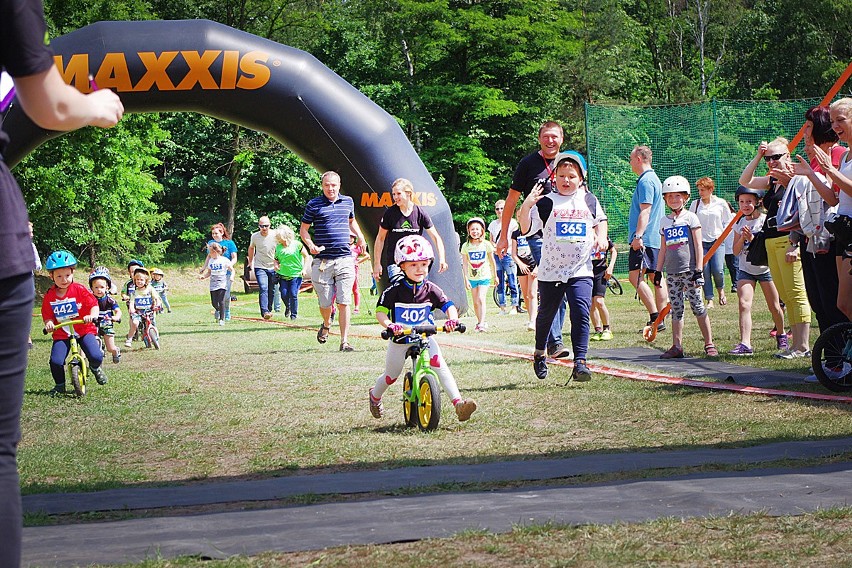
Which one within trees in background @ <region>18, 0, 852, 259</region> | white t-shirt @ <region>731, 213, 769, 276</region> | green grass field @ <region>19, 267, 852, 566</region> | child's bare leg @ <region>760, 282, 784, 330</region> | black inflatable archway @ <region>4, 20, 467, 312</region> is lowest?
green grass field @ <region>19, 267, 852, 566</region>

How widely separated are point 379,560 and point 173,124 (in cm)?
4303

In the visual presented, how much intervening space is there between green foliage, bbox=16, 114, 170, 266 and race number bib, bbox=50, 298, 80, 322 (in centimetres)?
1781

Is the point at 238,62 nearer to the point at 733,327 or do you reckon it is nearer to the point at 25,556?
the point at 733,327

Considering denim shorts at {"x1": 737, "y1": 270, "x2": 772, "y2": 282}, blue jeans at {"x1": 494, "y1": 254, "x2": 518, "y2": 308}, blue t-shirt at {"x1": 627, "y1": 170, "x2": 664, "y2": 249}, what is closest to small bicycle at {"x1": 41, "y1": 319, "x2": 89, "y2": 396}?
blue t-shirt at {"x1": 627, "y1": 170, "x2": 664, "y2": 249}

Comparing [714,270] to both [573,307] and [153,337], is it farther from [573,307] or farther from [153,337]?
[153,337]

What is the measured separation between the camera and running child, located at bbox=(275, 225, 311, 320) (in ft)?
61.4

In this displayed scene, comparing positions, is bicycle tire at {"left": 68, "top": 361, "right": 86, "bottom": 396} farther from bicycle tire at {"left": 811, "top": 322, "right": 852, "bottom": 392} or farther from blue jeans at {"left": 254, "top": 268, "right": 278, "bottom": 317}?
blue jeans at {"left": 254, "top": 268, "right": 278, "bottom": 317}

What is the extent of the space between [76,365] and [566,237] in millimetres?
4519

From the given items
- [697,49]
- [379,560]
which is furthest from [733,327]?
[697,49]

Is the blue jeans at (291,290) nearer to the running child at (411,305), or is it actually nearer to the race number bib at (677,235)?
the race number bib at (677,235)

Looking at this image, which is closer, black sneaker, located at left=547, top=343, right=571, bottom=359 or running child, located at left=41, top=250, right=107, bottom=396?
running child, located at left=41, top=250, right=107, bottom=396

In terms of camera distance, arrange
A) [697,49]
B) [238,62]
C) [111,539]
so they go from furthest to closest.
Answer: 1. [697,49]
2. [238,62]
3. [111,539]

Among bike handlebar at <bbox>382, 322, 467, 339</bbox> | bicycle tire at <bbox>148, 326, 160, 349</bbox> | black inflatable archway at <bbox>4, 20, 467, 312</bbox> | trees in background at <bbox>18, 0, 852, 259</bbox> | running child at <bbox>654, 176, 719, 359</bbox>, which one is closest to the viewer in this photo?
bike handlebar at <bbox>382, 322, 467, 339</bbox>

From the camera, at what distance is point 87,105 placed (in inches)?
112
